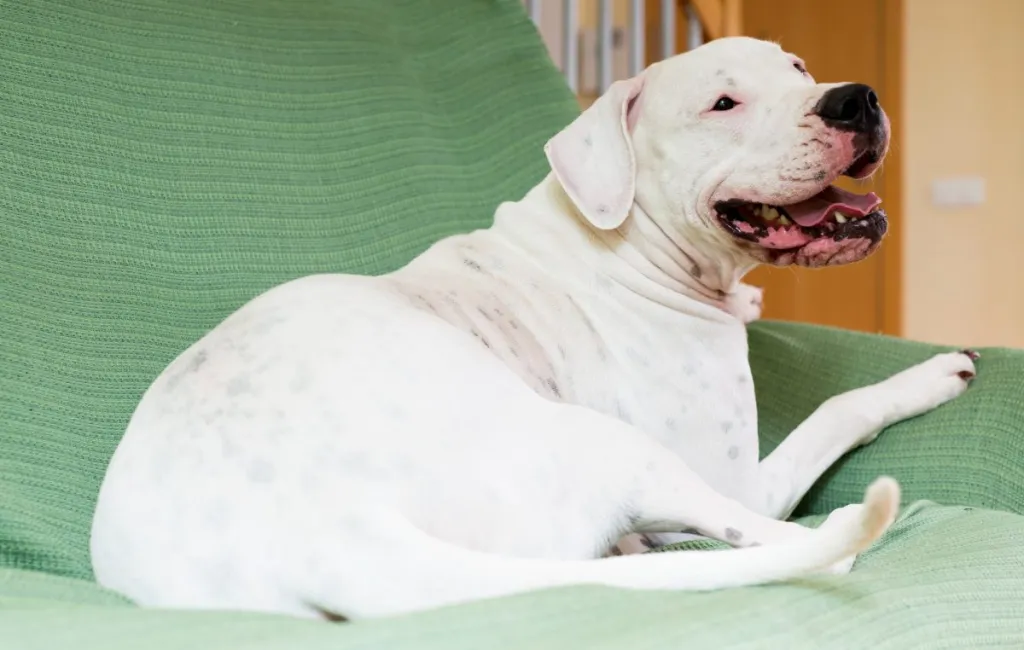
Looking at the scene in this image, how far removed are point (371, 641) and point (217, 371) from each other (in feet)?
1.38

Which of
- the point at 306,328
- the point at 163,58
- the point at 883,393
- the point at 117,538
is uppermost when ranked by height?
the point at 163,58

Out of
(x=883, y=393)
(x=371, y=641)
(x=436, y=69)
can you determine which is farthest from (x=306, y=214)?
(x=371, y=641)

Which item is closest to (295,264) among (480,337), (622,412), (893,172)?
(480,337)

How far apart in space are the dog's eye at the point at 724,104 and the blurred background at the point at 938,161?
8.87ft

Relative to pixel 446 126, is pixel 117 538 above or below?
below

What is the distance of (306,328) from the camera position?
1.06 m

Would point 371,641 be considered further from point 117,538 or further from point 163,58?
point 163,58

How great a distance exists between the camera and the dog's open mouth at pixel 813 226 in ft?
4.25

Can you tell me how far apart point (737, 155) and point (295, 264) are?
60 centimetres

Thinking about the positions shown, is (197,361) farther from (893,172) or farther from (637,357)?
(893,172)

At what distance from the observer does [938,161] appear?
4.00 meters

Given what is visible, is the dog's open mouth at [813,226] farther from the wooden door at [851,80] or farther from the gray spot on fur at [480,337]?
the wooden door at [851,80]

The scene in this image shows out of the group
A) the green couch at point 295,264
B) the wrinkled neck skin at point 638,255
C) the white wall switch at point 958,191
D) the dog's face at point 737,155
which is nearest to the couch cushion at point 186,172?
the green couch at point 295,264

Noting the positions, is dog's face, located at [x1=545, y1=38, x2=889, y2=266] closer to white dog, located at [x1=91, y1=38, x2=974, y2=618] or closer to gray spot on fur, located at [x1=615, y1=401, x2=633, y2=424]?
white dog, located at [x1=91, y1=38, x2=974, y2=618]
